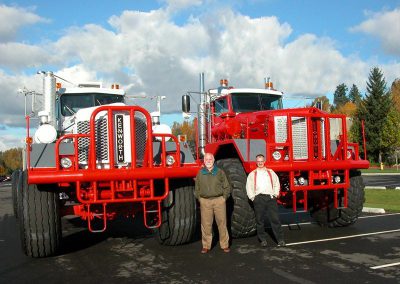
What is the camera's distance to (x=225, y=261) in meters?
6.07

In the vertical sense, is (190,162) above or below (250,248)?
above

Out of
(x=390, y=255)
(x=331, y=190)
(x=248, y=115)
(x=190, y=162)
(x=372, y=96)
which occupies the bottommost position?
(x=390, y=255)

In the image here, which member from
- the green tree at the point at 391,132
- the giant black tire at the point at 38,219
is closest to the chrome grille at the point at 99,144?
the giant black tire at the point at 38,219

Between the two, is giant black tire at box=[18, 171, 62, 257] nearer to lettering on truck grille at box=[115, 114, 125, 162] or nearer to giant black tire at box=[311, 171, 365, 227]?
lettering on truck grille at box=[115, 114, 125, 162]

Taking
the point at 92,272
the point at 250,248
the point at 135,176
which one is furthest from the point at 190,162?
the point at 92,272

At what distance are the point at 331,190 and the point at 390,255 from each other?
2.04 metres

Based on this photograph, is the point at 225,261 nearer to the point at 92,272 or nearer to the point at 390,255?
the point at 92,272

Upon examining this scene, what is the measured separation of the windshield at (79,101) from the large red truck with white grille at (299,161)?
2720 mm

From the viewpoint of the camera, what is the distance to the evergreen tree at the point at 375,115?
1775 inches

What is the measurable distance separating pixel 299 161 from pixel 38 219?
4.33 m

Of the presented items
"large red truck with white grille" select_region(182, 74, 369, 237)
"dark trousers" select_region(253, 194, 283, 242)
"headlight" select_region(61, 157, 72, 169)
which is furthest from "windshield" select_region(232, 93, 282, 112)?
"headlight" select_region(61, 157, 72, 169)

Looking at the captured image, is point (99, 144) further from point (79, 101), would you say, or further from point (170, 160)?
point (79, 101)

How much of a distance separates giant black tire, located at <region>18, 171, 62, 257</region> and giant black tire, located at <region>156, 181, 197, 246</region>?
1.68 metres

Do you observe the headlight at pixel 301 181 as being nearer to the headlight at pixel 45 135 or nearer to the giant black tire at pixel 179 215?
the giant black tire at pixel 179 215
